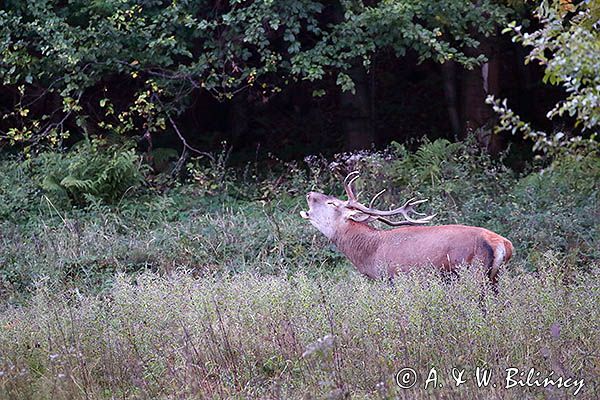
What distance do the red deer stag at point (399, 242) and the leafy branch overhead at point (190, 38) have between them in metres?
3.60

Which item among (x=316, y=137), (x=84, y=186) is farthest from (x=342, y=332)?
(x=316, y=137)

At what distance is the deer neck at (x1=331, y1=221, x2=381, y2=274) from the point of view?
32.4 ft

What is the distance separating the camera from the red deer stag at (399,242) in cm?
867

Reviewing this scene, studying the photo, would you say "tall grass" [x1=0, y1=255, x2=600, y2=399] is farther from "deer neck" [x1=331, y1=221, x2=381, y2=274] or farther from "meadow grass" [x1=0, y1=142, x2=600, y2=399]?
"deer neck" [x1=331, y1=221, x2=381, y2=274]

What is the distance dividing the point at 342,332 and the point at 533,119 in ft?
46.7

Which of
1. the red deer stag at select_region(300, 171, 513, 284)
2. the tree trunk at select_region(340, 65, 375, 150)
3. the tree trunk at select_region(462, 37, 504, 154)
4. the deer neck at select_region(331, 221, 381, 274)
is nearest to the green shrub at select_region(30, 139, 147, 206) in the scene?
the tree trunk at select_region(340, 65, 375, 150)

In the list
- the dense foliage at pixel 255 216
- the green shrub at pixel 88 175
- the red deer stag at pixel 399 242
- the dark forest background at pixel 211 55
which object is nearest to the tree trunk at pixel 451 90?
the dark forest background at pixel 211 55

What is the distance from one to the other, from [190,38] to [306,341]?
8275mm

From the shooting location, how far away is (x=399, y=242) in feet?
31.2

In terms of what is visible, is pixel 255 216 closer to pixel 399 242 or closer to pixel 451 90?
pixel 399 242

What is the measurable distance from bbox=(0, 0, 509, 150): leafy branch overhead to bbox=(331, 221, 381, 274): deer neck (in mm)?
3850

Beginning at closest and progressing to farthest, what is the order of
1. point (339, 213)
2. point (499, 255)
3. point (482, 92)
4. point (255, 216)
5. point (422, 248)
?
point (499, 255) < point (422, 248) < point (339, 213) < point (255, 216) < point (482, 92)

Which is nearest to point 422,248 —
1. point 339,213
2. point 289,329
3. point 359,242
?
point 359,242

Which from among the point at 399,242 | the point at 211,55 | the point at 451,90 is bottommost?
the point at 399,242
